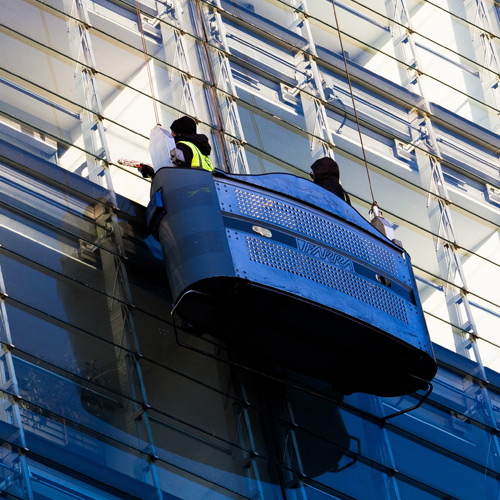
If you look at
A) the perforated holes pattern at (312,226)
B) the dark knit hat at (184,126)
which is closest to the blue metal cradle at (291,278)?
the perforated holes pattern at (312,226)

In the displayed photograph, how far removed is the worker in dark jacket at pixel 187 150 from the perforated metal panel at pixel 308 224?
0.71 m

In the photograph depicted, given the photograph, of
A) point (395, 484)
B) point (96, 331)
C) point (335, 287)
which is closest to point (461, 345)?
point (395, 484)

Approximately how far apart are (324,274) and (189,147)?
77.6 inches

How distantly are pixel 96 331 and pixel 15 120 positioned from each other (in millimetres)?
2685

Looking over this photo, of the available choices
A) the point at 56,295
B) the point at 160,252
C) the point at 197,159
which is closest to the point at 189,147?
the point at 197,159

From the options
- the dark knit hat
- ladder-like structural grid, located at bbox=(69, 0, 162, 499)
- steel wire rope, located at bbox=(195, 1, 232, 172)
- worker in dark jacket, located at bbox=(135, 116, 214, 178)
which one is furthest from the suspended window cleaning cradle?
steel wire rope, located at bbox=(195, 1, 232, 172)

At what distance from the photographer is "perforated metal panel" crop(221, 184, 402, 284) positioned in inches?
652

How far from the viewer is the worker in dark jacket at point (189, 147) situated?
1705 cm

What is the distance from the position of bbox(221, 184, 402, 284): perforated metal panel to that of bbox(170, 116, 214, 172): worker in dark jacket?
709 mm

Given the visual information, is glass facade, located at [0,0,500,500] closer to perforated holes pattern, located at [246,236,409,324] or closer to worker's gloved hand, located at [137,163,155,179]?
worker's gloved hand, located at [137,163,155,179]

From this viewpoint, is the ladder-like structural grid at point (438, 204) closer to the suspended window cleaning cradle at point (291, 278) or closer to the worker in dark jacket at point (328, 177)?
the suspended window cleaning cradle at point (291, 278)

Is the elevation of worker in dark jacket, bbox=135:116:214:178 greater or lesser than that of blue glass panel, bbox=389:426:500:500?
greater

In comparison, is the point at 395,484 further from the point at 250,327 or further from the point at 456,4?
the point at 456,4

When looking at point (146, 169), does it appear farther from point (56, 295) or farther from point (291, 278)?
point (291, 278)
